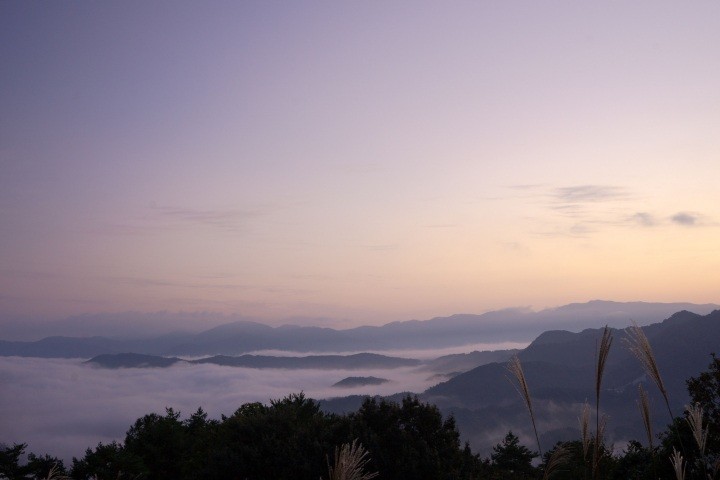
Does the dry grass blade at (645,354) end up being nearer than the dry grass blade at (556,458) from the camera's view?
Yes

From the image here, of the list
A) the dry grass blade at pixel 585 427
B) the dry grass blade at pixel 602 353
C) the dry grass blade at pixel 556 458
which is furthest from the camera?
the dry grass blade at pixel 585 427

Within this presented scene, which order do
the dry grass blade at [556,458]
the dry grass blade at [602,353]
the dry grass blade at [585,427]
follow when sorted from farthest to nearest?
the dry grass blade at [585,427] < the dry grass blade at [556,458] < the dry grass blade at [602,353]

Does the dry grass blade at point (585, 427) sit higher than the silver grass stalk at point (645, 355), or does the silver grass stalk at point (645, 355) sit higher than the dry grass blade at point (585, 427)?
the silver grass stalk at point (645, 355)

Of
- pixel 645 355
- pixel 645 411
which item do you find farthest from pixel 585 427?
pixel 645 355

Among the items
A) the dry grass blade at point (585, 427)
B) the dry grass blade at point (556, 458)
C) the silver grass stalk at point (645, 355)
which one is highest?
the silver grass stalk at point (645, 355)

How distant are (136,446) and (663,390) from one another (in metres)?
45.0

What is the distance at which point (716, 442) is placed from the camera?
48.7 feet

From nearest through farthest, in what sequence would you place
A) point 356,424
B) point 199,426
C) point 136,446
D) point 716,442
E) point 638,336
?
point 638,336 < point 716,442 < point 356,424 < point 136,446 < point 199,426

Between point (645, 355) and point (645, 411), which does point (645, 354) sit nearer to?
point (645, 355)

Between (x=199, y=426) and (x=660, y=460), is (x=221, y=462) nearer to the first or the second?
(x=660, y=460)

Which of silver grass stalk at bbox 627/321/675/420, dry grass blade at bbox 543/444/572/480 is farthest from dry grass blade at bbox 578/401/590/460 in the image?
silver grass stalk at bbox 627/321/675/420

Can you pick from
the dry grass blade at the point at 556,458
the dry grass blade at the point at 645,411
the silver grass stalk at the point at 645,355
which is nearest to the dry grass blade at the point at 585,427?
the dry grass blade at the point at 556,458

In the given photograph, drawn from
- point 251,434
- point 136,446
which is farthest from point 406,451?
point 136,446

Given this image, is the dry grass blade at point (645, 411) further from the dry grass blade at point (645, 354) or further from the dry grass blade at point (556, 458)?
the dry grass blade at point (556, 458)
